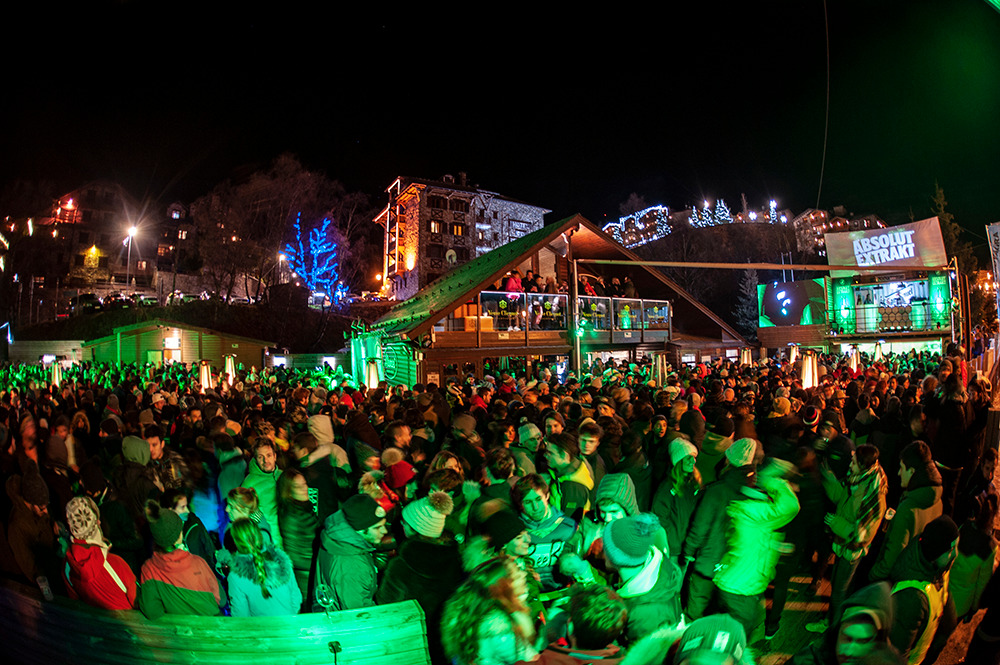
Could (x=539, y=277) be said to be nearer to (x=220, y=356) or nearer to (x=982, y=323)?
(x=220, y=356)

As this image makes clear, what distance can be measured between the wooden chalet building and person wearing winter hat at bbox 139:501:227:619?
11.6 metres

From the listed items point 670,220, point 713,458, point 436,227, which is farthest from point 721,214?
point 713,458

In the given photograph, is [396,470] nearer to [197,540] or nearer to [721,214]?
[197,540]

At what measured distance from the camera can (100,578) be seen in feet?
10.7

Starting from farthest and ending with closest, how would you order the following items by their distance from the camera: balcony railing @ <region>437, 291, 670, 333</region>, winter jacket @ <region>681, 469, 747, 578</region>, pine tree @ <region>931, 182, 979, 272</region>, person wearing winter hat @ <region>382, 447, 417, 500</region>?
pine tree @ <region>931, 182, 979, 272</region> < balcony railing @ <region>437, 291, 670, 333</region> < person wearing winter hat @ <region>382, 447, 417, 500</region> < winter jacket @ <region>681, 469, 747, 578</region>

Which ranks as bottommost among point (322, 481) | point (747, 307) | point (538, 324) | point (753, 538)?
point (753, 538)

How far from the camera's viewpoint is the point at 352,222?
4988 centimetres

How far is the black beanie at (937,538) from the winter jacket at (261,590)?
335cm

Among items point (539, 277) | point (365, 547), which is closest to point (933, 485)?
point (365, 547)

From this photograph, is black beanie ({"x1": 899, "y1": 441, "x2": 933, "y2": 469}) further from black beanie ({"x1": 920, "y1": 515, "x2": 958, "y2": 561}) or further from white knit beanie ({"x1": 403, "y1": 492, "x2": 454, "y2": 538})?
white knit beanie ({"x1": 403, "y1": 492, "x2": 454, "y2": 538})

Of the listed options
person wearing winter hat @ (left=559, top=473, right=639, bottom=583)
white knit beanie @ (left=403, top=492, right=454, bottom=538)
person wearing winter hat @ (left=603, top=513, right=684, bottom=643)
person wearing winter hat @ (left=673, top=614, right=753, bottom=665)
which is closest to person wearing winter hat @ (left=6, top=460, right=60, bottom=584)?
white knit beanie @ (left=403, top=492, right=454, bottom=538)

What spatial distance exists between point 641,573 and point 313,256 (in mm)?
44580

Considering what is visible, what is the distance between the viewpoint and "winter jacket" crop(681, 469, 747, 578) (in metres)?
3.64

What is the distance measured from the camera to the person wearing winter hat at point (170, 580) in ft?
10.2
